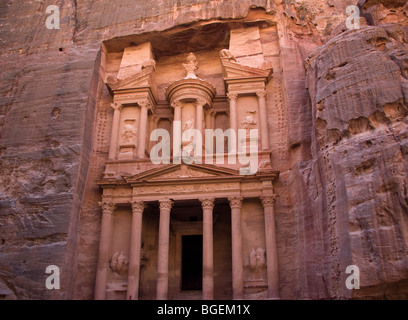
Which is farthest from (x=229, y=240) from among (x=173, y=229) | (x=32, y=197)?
(x=32, y=197)

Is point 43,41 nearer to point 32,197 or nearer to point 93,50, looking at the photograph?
point 93,50

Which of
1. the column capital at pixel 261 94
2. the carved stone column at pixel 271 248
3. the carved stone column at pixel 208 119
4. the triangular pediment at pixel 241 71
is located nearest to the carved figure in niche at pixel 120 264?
the carved stone column at pixel 271 248

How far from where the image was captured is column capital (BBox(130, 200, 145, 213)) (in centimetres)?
1321

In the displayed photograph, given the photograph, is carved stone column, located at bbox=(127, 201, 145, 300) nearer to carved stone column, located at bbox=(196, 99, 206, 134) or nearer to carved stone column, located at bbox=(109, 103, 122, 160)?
carved stone column, located at bbox=(109, 103, 122, 160)

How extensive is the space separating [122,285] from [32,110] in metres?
7.43

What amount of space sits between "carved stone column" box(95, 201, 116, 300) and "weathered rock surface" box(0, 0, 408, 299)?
0.52 meters

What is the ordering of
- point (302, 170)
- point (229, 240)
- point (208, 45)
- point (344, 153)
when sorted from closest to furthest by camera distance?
point (344, 153), point (302, 170), point (229, 240), point (208, 45)

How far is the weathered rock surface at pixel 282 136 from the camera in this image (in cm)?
901

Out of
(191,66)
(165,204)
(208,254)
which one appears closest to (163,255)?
(208,254)

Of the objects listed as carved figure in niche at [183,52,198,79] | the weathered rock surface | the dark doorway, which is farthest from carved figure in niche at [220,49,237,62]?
the dark doorway

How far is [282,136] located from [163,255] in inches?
233

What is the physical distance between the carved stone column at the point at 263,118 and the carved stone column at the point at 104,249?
228 inches

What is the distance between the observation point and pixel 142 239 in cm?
1374

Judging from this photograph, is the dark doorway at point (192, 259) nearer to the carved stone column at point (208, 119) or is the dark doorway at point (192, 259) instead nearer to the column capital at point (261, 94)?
the carved stone column at point (208, 119)
